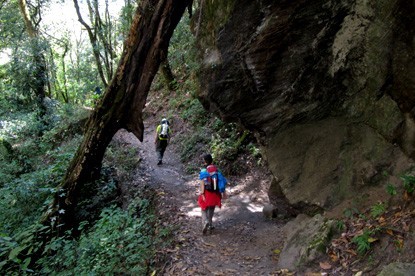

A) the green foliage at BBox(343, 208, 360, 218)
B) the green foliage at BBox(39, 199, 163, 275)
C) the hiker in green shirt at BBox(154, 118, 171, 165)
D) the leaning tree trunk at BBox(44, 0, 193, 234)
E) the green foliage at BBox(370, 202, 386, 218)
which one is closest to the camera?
the green foliage at BBox(370, 202, 386, 218)

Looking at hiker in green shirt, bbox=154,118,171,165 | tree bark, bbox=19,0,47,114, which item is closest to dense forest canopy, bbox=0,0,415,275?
hiker in green shirt, bbox=154,118,171,165

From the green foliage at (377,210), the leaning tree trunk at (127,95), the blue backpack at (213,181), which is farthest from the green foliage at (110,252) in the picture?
the green foliage at (377,210)

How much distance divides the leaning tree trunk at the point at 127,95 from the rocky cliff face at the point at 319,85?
62.1 inches

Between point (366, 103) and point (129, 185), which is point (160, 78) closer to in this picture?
point (129, 185)

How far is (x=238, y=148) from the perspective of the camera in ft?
37.5

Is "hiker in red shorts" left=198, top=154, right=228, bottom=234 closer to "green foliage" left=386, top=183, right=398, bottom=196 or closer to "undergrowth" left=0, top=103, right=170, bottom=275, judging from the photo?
"undergrowth" left=0, top=103, right=170, bottom=275

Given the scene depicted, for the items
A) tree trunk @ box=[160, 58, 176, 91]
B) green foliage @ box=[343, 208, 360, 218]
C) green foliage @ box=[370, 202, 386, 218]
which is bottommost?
green foliage @ box=[343, 208, 360, 218]

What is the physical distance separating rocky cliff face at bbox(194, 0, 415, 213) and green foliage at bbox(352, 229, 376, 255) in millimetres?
1022

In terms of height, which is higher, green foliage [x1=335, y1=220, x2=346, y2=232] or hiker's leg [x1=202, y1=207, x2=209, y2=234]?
green foliage [x1=335, y1=220, x2=346, y2=232]

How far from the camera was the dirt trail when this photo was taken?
5.84 m

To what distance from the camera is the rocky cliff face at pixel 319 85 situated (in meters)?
5.36

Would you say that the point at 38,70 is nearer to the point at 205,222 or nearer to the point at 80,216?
the point at 80,216

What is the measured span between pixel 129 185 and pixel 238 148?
12.6 ft

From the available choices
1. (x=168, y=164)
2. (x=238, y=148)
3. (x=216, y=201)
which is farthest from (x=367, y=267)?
(x=168, y=164)
